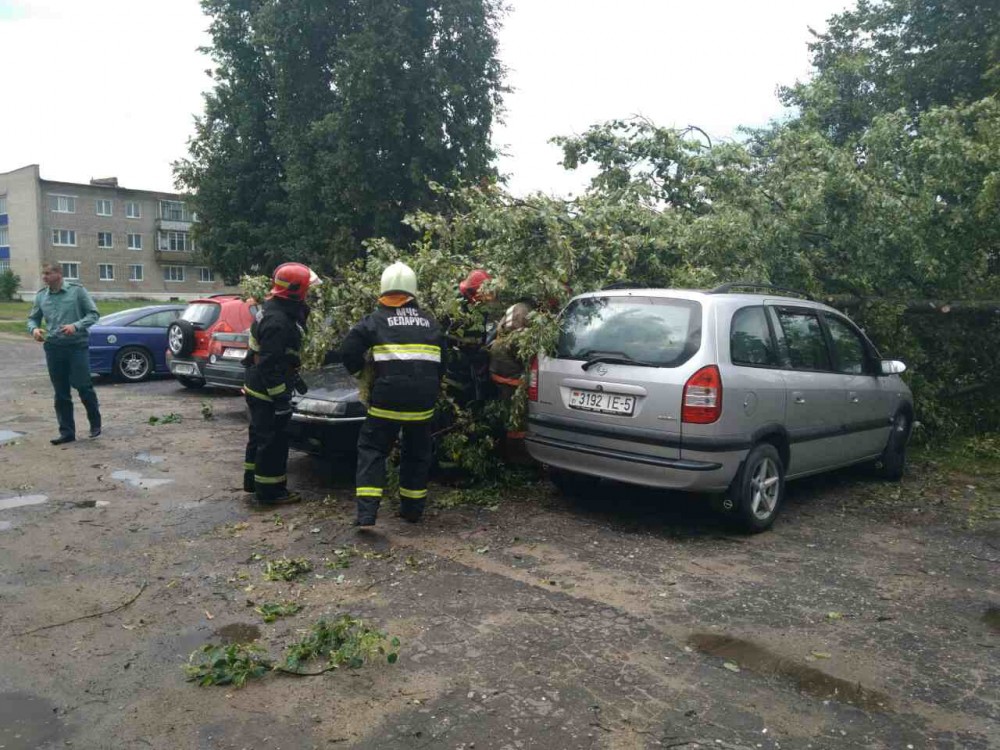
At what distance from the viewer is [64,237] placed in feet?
214

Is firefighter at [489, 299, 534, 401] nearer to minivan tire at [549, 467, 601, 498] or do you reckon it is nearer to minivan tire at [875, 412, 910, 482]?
minivan tire at [549, 467, 601, 498]

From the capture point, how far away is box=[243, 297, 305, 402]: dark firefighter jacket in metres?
6.37

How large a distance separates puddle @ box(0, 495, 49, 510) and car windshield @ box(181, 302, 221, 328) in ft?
18.9

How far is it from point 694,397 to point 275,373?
3.10m

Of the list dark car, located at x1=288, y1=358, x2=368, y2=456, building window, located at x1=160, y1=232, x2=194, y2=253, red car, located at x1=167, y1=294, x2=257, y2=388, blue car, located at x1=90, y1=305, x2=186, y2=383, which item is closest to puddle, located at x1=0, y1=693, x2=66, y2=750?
dark car, located at x1=288, y1=358, x2=368, y2=456

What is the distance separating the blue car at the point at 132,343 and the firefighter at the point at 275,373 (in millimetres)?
8698

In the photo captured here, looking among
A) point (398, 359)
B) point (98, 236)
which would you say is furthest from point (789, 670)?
point (98, 236)

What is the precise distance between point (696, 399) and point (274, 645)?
302 centimetres

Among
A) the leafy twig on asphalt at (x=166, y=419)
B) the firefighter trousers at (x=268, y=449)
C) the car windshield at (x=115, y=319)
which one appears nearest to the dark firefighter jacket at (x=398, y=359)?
the firefighter trousers at (x=268, y=449)

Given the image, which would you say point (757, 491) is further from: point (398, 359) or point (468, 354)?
point (398, 359)

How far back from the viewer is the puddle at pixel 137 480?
7250 millimetres

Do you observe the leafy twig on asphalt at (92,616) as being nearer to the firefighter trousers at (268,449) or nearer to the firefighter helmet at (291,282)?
the firefighter trousers at (268,449)

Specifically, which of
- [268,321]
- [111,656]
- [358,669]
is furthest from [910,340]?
[111,656]

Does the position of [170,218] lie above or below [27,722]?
above
